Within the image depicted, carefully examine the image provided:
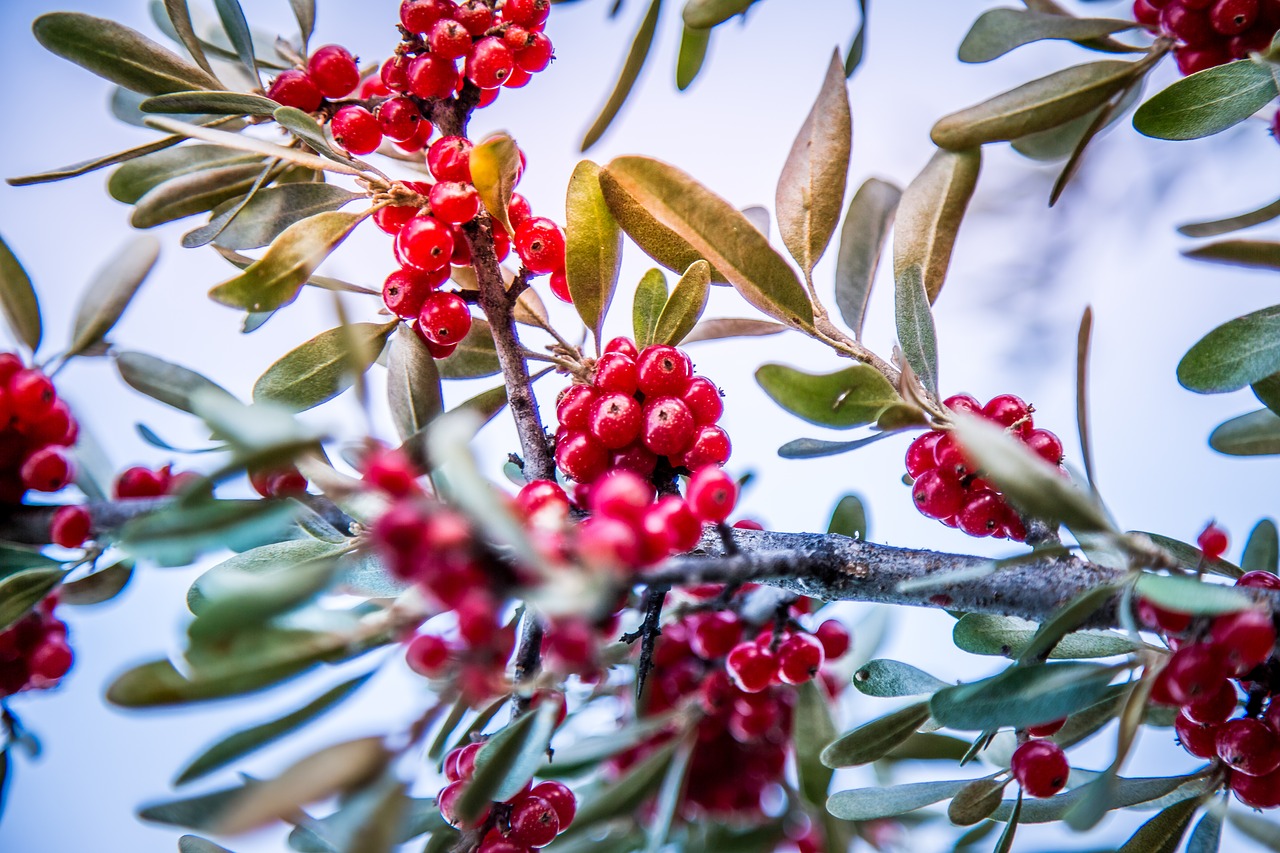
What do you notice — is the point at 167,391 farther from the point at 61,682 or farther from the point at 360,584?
the point at 61,682

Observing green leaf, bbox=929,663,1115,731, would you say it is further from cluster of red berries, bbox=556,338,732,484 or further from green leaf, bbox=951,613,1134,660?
cluster of red berries, bbox=556,338,732,484

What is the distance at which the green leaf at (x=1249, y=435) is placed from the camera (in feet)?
3.55

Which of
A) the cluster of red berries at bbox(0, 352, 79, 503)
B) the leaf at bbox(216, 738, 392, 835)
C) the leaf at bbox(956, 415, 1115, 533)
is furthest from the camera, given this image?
the cluster of red berries at bbox(0, 352, 79, 503)

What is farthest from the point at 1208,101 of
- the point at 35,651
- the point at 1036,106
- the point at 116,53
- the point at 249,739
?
the point at 35,651

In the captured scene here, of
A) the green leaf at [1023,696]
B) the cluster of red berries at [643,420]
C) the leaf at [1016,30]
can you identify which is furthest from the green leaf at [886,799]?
the leaf at [1016,30]

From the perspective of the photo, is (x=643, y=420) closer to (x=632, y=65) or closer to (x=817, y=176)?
(x=817, y=176)

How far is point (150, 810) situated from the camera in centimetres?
67

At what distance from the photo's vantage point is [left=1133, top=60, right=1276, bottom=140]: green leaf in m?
0.92

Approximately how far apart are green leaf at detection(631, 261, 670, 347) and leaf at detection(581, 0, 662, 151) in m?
0.28

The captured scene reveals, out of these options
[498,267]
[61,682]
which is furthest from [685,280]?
[61,682]

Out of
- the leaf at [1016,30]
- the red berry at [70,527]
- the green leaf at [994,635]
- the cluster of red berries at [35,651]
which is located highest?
the leaf at [1016,30]

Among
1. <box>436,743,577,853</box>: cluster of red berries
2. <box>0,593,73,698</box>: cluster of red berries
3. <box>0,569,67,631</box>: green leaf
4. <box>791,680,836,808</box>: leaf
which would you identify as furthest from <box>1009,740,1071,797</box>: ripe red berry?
<box>0,593,73,698</box>: cluster of red berries

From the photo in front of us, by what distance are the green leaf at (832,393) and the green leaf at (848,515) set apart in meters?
0.34

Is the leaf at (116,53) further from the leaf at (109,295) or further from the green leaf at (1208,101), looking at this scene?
the green leaf at (1208,101)
